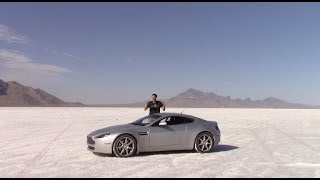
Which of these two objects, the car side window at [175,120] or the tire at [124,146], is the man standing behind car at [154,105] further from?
the tire at [124,146]

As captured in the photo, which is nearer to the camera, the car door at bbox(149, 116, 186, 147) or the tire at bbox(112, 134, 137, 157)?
the tire at bbox(112, 134, 137, 157)

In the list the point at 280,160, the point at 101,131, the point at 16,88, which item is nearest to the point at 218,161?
the point at 280,160

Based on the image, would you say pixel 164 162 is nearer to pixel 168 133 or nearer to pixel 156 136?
pixel 156 136

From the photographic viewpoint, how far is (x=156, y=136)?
38.3ft

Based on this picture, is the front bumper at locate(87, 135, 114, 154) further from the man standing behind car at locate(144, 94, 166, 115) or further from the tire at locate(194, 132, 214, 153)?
the man standing behind car at locate(144, 94, 166, 115)

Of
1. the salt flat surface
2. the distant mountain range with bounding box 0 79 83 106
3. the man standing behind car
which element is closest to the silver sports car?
the salt flat surface

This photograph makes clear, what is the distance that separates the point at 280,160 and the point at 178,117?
3.05 metres

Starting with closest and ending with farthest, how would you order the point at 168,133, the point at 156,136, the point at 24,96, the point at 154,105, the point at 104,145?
1. the point at 104,145
2. the point at 156,136
3. the point at 168,133
4. the point at 154,105
5. the point at 24,96

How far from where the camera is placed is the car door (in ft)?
38.2

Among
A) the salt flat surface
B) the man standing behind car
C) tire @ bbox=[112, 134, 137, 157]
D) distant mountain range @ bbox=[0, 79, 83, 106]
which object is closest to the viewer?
the salt flat surface

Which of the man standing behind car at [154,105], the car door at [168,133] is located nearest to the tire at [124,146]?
the car door at [168,133]

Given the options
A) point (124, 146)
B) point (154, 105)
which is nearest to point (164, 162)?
point (124, 146)

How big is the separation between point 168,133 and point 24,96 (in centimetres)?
18132

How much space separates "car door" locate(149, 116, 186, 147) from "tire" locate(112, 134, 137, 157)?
1.68ft
